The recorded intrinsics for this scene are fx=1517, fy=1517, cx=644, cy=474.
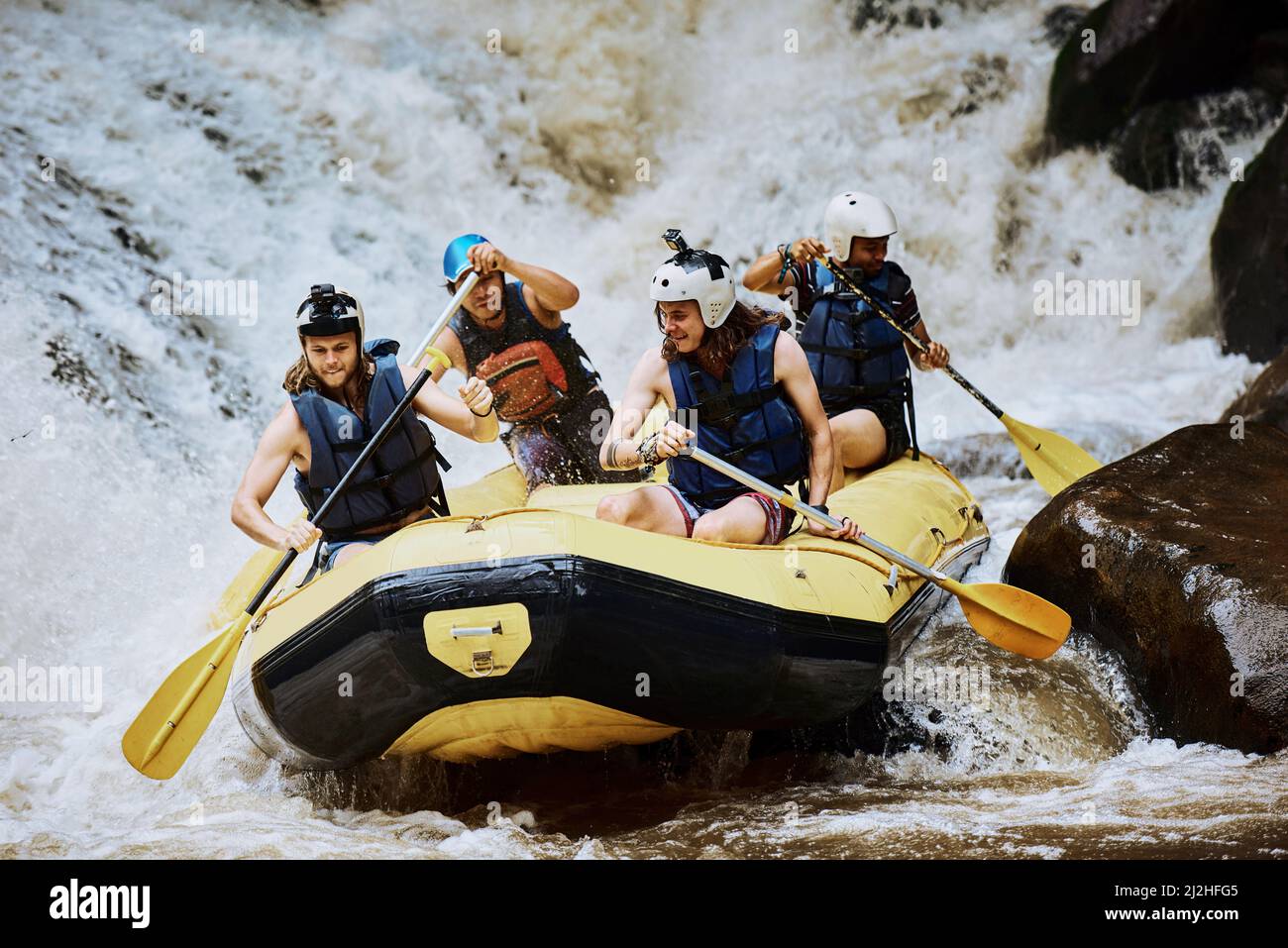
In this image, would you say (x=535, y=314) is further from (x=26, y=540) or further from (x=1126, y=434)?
(x=1126, y=434)

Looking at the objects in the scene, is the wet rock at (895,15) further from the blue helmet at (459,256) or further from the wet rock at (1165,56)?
the blue helmet at (459,256)

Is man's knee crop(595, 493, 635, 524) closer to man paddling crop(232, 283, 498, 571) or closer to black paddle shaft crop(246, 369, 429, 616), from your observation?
man paddling crop(232, 283, 498, 571)

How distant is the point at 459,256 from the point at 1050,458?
102 inches

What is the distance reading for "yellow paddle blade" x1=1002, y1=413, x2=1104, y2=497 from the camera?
5.97 m

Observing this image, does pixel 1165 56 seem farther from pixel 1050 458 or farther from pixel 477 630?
pixel 477 630

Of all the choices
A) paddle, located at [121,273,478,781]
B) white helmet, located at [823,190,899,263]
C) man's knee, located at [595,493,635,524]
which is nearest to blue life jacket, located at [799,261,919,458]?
white helmet, located at [823,190,899,263]

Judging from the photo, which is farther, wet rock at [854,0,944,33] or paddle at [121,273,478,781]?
wet rock at [854,0,944,33]

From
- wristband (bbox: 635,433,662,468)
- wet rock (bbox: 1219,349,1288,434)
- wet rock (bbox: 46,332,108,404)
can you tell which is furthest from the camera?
wet rock (bbox: 46,332,108,404)

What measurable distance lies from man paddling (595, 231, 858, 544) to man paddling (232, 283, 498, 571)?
501mm

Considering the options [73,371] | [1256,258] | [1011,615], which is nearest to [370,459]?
[1011,615]

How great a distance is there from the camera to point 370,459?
4.12 meters

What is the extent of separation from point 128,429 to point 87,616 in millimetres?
1528

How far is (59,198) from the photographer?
27.4 feet

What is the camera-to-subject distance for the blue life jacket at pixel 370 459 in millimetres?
4059
